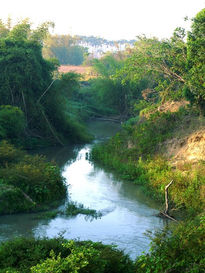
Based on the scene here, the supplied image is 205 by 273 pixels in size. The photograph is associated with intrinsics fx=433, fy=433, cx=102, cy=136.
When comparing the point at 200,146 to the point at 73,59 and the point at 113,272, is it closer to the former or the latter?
the point at 113,272

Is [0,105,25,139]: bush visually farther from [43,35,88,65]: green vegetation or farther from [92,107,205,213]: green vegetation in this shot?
[43,35,88,65]: green vegetation

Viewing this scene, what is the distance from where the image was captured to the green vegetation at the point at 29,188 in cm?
1234

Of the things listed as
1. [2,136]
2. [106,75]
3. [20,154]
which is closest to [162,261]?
[20,154]

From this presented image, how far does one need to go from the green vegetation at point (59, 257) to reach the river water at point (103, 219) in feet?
5.22

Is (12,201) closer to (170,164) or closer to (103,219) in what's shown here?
(103,219)

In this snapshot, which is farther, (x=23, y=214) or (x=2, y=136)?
(x=2, y=136)

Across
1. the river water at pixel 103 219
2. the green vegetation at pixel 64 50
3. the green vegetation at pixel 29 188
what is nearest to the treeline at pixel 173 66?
the river water at pixel 103 219

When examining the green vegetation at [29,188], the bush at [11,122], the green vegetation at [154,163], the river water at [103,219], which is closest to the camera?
the river water at [103,219]

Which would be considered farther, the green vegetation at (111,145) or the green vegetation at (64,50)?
the green vegetation at (64,50)

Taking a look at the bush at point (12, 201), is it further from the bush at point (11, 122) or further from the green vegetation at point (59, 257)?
the bush at point (11, 122)

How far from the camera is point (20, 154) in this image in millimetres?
16953

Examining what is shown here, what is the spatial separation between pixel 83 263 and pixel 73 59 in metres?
83.0

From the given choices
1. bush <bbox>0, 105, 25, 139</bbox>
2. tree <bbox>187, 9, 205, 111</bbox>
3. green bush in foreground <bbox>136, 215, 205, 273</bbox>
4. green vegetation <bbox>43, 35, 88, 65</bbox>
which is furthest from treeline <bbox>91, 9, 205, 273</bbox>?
green vegetation <bbox>43, 35, 88, 65</bbox>

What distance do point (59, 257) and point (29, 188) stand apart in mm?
7600
